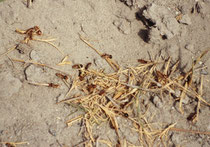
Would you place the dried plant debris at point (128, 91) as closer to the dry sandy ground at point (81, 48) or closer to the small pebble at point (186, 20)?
the dry sandy ground at point (81, 48)

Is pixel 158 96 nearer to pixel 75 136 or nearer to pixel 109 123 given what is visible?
pixel 109 123

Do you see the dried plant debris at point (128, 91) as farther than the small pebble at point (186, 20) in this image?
No

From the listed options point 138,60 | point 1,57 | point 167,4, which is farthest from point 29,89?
point 167,4

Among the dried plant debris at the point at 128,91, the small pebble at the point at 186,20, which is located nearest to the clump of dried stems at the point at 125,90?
the dried plant debris at the point at 128,91

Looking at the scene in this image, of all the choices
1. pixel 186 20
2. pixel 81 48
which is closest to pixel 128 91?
pixel 81 48

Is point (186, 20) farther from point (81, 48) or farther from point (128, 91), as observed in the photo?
point (81, 48)

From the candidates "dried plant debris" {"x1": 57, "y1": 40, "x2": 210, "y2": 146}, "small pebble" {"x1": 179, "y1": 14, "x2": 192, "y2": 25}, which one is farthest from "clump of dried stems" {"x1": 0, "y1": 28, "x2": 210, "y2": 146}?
"small pebble" {"x1": 179, "y1": 14, "x2": 192, "y2": 25}

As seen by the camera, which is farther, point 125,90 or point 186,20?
point 186,20
